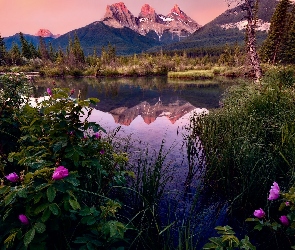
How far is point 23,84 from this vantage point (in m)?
4.09

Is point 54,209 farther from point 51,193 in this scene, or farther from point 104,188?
point 104,188

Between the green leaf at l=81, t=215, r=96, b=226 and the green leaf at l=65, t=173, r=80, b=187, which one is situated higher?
the green leaf at l=65, t=173, r=80, b=187

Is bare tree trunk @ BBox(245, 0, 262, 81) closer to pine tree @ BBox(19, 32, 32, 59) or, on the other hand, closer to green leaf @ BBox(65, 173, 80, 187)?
green leaf @ BBox(65, 173, 80, 187)

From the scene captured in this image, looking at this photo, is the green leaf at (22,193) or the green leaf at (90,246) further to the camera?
the green leaf at (90,246)

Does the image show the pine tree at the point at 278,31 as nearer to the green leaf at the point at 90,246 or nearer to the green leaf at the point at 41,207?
the green leaf at the point at 90,246

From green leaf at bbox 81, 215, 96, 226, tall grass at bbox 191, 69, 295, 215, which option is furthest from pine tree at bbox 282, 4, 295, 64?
green leaf at bbox 81, 215, 96, 226

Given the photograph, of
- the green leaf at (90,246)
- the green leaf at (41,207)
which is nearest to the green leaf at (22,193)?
the green leaf at (41,207)

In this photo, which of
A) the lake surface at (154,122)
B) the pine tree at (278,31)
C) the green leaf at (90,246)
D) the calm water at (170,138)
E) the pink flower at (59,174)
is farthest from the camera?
the pine tree at (278,31)

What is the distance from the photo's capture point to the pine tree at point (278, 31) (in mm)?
35531

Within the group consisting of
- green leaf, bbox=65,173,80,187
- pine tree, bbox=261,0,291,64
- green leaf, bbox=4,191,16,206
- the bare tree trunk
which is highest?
pine tree, bbox=261,0,291,64

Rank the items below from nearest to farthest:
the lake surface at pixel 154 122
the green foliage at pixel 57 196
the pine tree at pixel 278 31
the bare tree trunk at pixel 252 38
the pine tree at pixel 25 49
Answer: the green foliage at pixel 57 196 → the lake surface at pixel 154 122 → the bare tree trunk at pixel 252 38 → the pine tree at pixel 278 31 → the pine tree at pixel 25 49

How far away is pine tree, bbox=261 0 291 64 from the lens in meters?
35.5

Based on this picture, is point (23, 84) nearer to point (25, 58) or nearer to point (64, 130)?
point (64, 130)

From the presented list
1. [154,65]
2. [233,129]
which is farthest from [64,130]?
[154,65]
